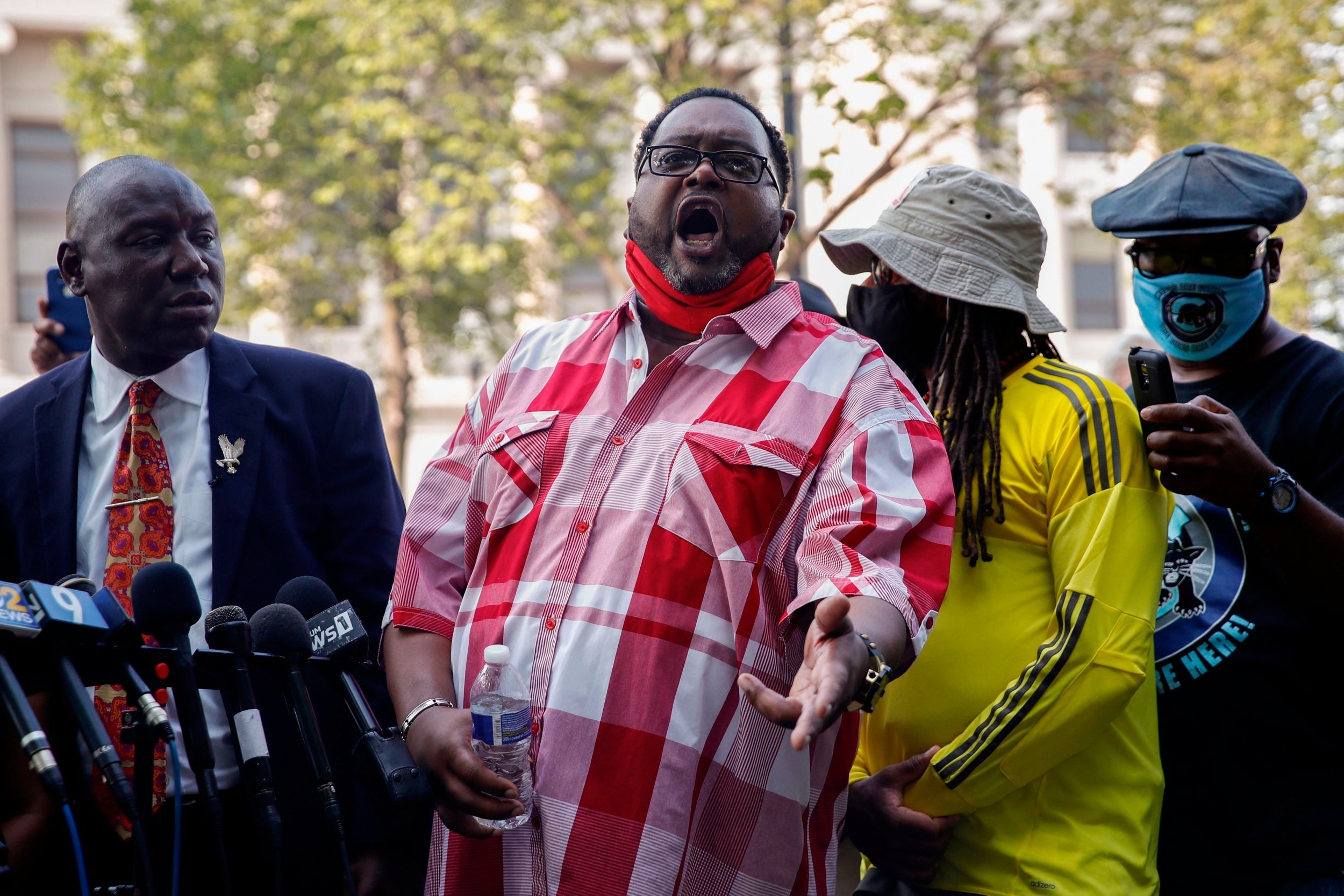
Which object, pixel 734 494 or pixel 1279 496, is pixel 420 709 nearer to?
pixel 734 494

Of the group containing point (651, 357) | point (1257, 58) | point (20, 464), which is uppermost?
point (1257, 58)

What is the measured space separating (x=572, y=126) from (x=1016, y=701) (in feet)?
43.3

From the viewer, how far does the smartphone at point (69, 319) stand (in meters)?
4.71

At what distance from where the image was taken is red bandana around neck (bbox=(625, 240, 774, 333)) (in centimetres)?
293

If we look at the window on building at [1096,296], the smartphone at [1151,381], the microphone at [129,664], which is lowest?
the window on building at [1096,296]

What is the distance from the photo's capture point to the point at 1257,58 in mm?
13359

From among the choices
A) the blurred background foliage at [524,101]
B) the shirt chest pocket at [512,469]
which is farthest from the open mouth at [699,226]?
the blurred background foliage at [524,101]

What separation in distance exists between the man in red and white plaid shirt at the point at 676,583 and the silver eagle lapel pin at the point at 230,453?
2.15 feet

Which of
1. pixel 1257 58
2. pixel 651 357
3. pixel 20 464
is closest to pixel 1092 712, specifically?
pixel 651 357

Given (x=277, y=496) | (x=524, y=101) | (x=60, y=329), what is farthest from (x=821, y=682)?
(x=524, y=101)

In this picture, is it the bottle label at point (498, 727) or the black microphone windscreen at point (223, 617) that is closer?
the black microphone windscreen at point (223, 617)

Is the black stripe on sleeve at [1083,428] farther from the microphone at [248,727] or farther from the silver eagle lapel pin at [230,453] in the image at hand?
the silver eagle lapel pin at [230,453]

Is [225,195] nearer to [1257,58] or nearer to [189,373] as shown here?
[1257,58]

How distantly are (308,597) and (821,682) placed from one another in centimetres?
109
